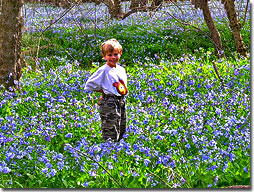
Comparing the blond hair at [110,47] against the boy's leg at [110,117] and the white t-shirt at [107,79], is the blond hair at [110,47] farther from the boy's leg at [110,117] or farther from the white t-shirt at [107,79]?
the boy's leg at [110,117]

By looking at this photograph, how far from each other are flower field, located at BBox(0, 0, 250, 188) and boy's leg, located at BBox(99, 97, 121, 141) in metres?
0.12

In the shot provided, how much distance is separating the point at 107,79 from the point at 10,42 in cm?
248

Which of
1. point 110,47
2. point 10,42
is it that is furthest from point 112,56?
point 10,42

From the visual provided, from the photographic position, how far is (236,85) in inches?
223

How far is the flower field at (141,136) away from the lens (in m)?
3.44

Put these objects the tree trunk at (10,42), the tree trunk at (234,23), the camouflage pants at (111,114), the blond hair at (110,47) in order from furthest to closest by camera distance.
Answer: the tree trunk at (234,23) < the tree trunk at (10,42) < the camouflage pants at (111,114) < the blond hair at (110,47)

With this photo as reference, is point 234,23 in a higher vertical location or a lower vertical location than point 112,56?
higher

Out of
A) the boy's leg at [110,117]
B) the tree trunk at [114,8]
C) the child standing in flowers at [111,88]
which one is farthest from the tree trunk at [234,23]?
the tree trunk at [114,8]

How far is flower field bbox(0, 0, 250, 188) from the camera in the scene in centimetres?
344

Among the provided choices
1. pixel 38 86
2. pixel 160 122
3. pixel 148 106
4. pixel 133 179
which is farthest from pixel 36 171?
pixel 38 86

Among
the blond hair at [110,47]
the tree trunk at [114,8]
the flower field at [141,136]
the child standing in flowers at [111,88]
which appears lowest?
the flower field at [141,136]

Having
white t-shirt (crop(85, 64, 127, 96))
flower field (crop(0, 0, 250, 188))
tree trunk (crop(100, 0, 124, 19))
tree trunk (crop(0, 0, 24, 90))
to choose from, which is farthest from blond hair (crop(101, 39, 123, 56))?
tree trunk (crop(100, 0, 124, 19))

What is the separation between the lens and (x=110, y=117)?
4.12 meters

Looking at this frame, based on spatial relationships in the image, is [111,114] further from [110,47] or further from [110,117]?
[110,47]
